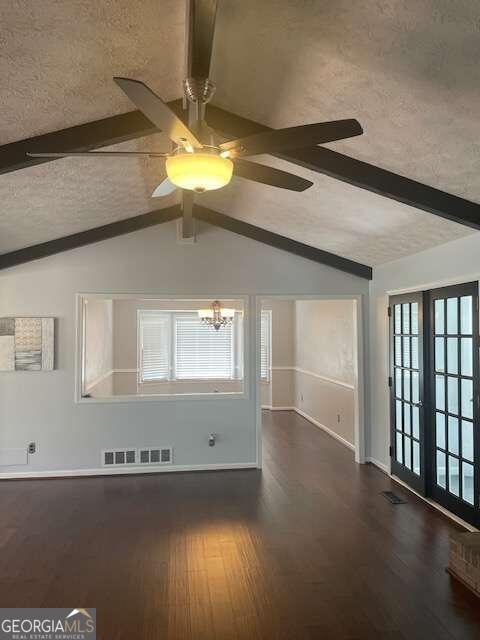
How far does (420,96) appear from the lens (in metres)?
2.37

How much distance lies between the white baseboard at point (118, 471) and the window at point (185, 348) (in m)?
3.13

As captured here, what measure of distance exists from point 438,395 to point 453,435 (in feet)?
1.32

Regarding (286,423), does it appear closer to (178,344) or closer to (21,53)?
(178,344)

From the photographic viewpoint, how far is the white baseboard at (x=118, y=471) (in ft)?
16.8

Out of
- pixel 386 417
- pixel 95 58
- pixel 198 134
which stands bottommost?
pixel 386 417

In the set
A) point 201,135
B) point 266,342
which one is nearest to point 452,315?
point 201,135

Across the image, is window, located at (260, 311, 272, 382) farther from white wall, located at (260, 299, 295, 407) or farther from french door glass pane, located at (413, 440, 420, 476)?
french door glass pane, located at (413, 440, 420, 476)

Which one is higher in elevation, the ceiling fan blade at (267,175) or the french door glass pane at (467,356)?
the ceiling fan blade at (267,175)

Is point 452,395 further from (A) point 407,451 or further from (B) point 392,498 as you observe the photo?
(B) point 392,498

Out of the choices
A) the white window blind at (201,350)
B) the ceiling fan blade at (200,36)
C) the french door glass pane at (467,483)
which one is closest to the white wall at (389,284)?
the french door glass pane at (467,483)

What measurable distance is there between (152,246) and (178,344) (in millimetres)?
3541

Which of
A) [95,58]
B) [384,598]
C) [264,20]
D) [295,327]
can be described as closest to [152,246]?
[95,58]

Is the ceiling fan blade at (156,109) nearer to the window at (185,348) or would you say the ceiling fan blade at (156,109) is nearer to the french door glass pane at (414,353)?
the french door glass pane at (414,353)

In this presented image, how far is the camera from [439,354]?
4.34m
